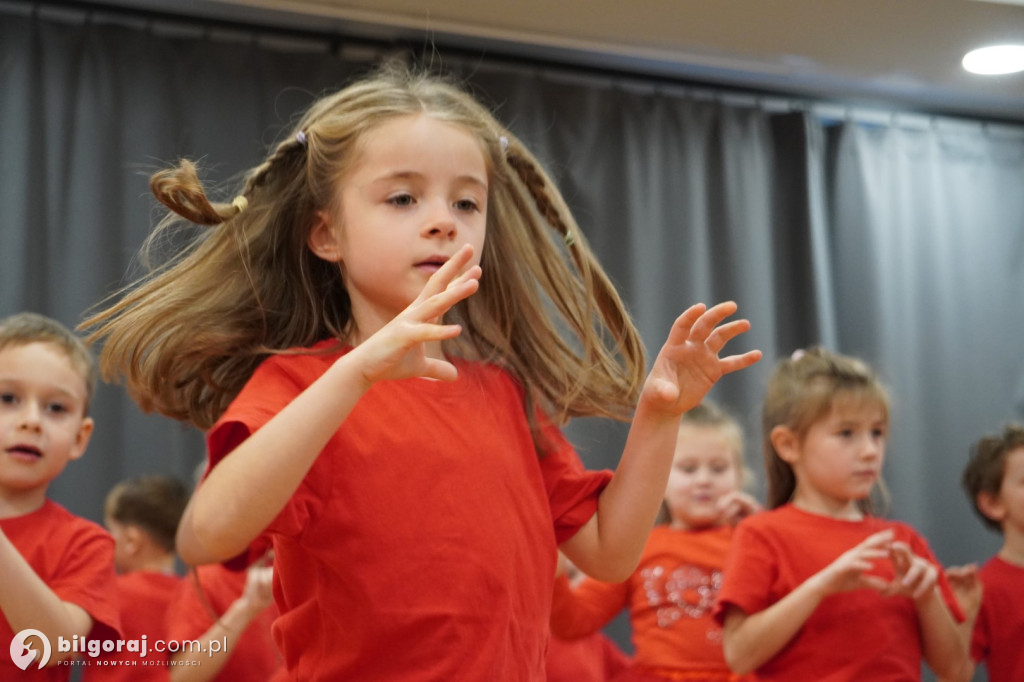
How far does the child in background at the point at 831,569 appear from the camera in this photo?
200 centimetres

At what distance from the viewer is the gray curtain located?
2998 mm

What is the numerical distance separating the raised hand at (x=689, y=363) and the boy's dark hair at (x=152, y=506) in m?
1.67

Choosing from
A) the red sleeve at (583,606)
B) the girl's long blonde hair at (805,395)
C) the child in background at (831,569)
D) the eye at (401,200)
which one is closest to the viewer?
the eye at (401,200)

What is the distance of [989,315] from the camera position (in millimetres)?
3867

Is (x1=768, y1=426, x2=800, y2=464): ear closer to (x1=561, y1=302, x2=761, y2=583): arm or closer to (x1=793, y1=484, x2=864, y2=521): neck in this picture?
(x1=793, y1=484, x2=864, y2=521): neck

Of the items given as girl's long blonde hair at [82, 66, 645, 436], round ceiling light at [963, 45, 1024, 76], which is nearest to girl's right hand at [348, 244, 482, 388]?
girl's long blonde hair at [82, 66, 645, 436]

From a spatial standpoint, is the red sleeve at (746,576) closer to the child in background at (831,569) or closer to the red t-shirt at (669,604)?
the child in background at (831,569)

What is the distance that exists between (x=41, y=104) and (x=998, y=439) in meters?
2.70

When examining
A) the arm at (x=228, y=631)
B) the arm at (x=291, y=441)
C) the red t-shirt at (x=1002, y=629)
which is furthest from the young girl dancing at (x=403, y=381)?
the red t-shirt at (x=1002, y=629)

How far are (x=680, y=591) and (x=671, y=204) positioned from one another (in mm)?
1544

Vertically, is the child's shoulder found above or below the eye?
below

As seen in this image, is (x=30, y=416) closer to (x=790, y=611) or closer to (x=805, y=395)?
(x=790, y=611)

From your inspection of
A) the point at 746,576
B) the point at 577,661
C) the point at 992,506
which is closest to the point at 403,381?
the point at 746,576

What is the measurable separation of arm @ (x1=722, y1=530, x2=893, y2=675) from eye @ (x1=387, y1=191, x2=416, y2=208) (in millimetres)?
1085
